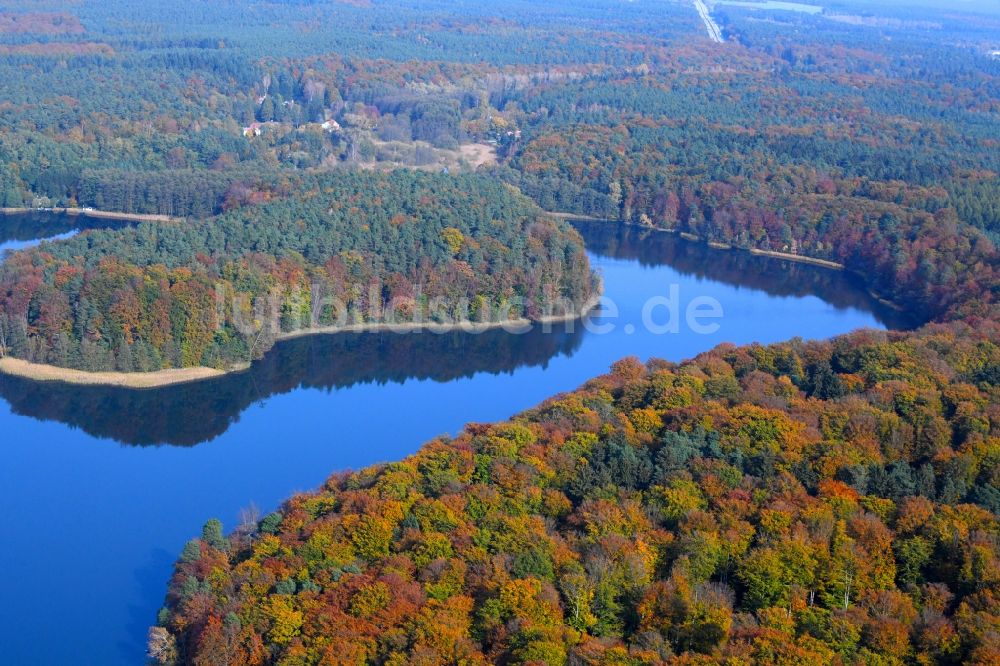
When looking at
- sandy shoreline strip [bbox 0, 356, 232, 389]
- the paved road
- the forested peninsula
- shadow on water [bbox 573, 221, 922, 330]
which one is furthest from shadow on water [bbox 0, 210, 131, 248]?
the paved road

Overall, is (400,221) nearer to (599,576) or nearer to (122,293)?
(122,293)

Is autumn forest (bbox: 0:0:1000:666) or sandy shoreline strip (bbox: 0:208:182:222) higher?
autumn forest (bbox: 0:0:1000:666)

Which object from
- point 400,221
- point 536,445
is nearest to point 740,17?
point 400,221

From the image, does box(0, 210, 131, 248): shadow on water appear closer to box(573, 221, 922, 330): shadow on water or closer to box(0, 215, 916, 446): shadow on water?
box(0, 215, 916, 446): shadow on water

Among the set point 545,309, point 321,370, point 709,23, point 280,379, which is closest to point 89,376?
point 280,379

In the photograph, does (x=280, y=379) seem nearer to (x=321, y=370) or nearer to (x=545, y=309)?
(x=321, y=370)

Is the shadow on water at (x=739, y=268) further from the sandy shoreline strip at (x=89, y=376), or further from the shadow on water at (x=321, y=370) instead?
the sandy shoreline strip at (x=89, y=376)
